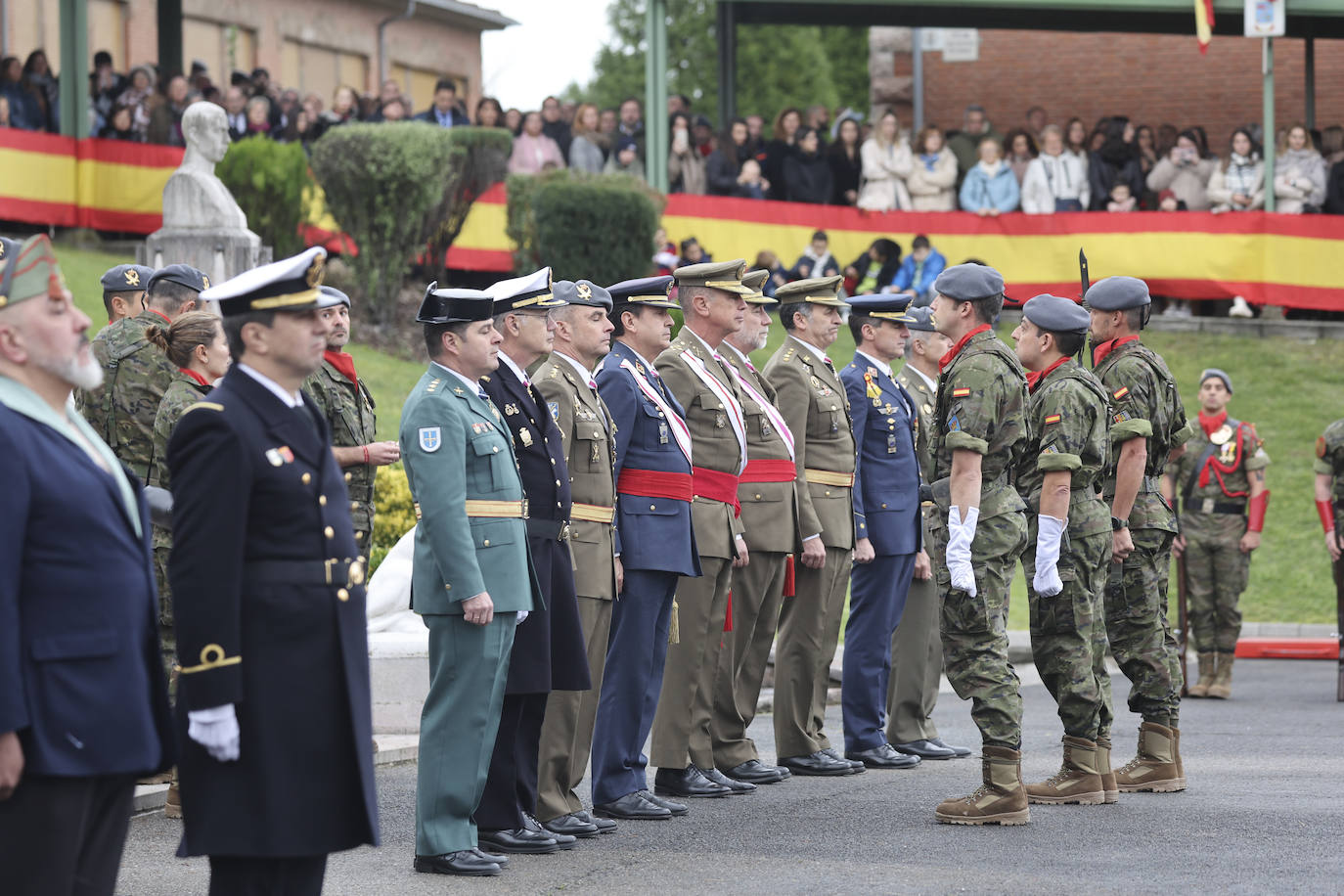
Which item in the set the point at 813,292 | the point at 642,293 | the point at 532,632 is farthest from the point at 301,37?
the point at 532,632

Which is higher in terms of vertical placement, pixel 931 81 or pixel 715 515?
pixel 931 81

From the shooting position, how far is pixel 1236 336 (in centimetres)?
2083

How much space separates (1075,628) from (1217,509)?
19.0ft

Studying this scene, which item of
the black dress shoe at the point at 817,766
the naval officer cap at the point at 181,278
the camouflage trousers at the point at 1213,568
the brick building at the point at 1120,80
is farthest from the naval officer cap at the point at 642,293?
the brick building at the point at 1120,80

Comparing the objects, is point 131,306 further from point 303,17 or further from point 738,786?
point 303,17

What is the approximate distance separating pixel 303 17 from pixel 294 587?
3383 centimetres

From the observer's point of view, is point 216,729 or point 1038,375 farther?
point 1038,375

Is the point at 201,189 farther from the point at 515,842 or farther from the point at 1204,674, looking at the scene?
the point at 1204,674

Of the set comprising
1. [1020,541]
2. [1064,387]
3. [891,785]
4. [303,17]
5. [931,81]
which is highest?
[303,17]

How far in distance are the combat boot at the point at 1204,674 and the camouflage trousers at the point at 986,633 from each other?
5.39 m

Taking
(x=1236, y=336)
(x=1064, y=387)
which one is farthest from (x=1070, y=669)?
(x=1236, y=336)

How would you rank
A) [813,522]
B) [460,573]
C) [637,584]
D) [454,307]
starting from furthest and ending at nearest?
1. [813,522]
2. [637,584]
3. [454,307]
4. [460,573]

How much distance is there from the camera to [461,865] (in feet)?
20.6

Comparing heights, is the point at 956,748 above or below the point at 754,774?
below
